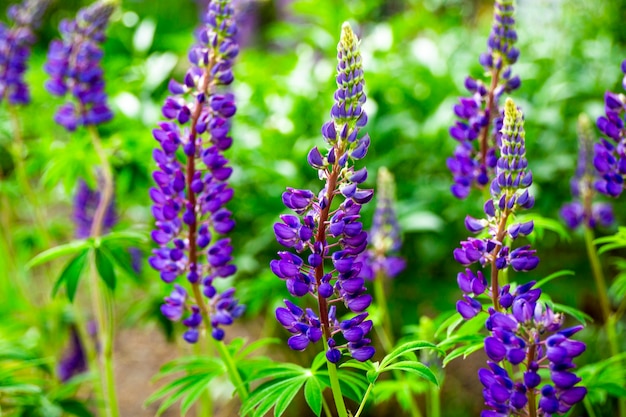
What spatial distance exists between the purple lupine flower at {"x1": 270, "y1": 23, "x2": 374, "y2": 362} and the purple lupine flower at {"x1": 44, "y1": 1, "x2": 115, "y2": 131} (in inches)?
58.3

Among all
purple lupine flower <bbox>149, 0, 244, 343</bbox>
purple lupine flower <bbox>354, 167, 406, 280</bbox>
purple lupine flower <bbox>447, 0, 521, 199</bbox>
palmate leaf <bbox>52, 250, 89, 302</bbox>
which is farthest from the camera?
purple lupine flower <bbox>354, 167, 406, 280</bbox>

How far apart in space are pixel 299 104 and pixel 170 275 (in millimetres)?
2737

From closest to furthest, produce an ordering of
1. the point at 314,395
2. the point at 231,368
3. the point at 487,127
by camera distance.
→ the point at 314,395 < the point at 231,368 < the point at 487,127

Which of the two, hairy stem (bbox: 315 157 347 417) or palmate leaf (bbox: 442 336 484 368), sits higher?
hairy stem (bbox: 315 157 347 417)

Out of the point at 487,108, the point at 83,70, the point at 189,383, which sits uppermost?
the point at 83,70

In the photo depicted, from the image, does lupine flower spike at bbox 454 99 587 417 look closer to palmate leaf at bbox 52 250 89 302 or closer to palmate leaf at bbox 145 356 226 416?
palmate leaf at bbox 145 356 226 416

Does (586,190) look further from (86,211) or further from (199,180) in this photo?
(86,211)

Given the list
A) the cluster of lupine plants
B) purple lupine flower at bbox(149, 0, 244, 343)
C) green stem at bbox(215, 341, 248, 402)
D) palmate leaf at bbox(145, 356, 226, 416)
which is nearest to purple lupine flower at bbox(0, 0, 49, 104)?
the cluster of lupine plants

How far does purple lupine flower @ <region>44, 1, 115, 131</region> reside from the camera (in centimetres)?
270

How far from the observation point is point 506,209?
5.22ft

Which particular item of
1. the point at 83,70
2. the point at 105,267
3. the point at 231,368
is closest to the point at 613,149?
the point at 231,368

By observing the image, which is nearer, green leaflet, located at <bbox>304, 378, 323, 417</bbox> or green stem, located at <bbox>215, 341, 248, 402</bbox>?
green leaflet, located at <bbox>304, 378, 323, 417</bbox>

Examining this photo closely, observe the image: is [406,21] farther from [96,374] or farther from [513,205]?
[513,205]

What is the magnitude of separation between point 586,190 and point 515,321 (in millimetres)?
1519
